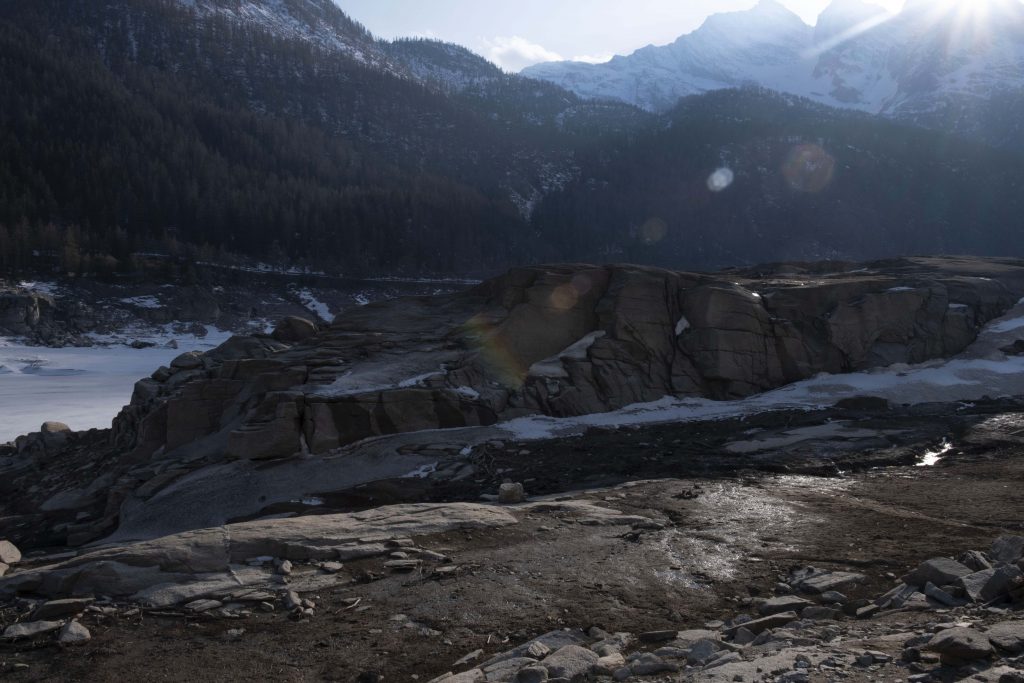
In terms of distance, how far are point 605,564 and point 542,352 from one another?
9.37 m

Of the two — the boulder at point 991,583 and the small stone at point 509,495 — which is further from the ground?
Answer: the boulder at point 991,583

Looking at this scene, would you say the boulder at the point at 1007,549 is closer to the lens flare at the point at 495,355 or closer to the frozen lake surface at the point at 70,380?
the lens flare at the point at 495,355

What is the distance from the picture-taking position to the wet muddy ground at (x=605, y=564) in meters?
5.68

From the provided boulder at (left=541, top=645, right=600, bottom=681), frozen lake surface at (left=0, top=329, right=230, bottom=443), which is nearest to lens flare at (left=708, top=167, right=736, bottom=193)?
frozen lake surface at (left=0, top=329, right=230, bottom=443)

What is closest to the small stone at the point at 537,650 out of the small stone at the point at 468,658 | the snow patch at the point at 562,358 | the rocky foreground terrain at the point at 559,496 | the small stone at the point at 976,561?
the rocky foreground terrain at the point at 559,496

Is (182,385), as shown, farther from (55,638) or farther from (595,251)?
(595,251)

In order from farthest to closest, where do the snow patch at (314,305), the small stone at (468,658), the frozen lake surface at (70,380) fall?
1. the snow patch at (314,305)
2. the frozen lake surface at (70,380)
3. the small stone at (468,658)

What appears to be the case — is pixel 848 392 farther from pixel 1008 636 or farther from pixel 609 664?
pixel 609 664

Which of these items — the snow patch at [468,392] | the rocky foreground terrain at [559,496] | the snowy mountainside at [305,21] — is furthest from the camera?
the snowy mountainside at [305,21]

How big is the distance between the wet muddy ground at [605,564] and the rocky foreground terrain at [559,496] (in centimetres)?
4

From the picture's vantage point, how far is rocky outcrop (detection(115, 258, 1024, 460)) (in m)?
14.4

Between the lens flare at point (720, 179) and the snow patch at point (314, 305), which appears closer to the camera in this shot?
the snow patch at point (314, 305)

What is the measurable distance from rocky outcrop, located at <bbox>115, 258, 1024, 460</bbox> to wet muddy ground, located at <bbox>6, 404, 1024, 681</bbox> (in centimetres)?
285

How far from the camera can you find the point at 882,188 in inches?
4651
